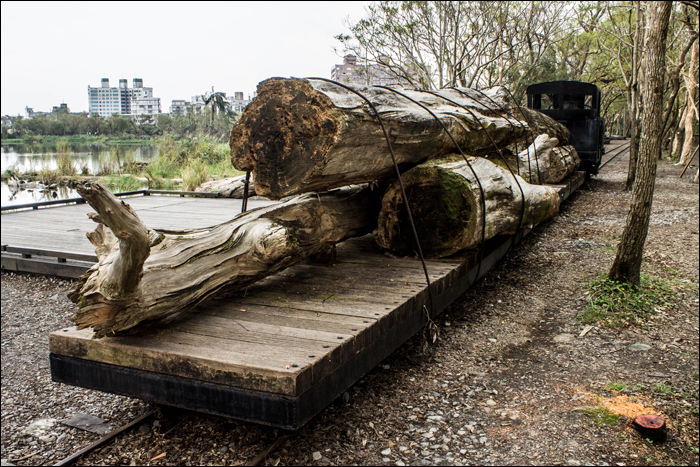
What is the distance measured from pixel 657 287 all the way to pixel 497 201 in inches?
70.4

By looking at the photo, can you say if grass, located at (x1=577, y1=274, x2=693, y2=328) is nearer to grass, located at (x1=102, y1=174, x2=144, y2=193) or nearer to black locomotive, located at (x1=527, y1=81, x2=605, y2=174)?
black locomotive, located at (x1=527, y1=81, x2=605, y2=174)

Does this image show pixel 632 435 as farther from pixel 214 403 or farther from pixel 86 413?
pixel 86 413

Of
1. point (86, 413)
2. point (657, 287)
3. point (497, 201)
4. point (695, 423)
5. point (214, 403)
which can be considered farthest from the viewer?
point (657, 287)

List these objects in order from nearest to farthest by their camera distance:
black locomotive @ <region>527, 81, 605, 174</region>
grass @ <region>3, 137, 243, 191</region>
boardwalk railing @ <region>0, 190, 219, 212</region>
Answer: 1. boardwalk railing @ <region>0, 190, 219, 212</region>
2. black locomotive @ <region>527, 81, 605, 174</region>
3. grass @ <region>3, 137, 243, 191</region>

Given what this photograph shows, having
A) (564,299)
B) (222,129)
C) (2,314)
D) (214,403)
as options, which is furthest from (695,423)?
(222,129)

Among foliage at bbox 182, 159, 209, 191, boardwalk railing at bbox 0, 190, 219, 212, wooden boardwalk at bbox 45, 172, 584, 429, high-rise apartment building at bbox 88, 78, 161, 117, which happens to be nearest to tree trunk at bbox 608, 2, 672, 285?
wooden boardwalk at bbox 45, 172, 584, 429

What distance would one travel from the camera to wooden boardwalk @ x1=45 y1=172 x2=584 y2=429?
2402 millimetres

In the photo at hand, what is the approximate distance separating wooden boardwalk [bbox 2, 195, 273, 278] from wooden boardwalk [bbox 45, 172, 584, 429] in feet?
10.2

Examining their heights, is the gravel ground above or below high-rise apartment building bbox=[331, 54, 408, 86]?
below

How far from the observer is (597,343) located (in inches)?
160

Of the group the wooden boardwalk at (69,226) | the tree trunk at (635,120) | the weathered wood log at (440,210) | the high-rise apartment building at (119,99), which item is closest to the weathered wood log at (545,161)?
the tree trunk at (635,120)

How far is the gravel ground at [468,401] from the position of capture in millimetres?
2727

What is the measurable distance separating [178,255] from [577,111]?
37.5 ft

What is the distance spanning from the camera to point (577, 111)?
1227 cm
